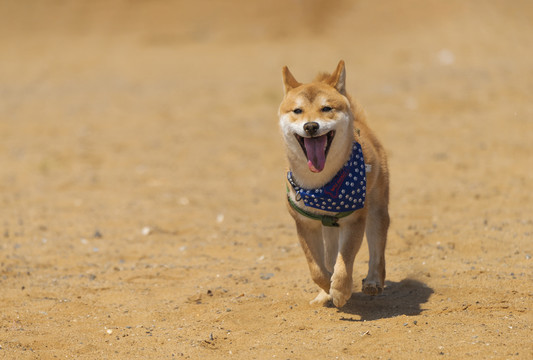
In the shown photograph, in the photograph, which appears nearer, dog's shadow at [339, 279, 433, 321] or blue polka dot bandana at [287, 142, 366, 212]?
blue polka dot bandana at [287, 142, 366, 212]

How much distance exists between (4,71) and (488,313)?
61.9ft

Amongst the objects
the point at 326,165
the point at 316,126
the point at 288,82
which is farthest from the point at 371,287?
the point at 288,82

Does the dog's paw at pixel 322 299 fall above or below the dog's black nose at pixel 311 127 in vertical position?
below

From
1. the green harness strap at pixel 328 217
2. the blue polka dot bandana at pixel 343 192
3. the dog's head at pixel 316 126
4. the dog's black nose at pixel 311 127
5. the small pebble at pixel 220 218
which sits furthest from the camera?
the small pebble at pixel 220 218

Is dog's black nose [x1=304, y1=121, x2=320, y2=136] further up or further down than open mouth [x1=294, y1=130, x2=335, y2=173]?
further up

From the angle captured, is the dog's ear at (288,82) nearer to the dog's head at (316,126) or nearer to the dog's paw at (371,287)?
the dog's head at (316,126)

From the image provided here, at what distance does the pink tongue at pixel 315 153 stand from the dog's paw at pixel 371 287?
106 centimetres

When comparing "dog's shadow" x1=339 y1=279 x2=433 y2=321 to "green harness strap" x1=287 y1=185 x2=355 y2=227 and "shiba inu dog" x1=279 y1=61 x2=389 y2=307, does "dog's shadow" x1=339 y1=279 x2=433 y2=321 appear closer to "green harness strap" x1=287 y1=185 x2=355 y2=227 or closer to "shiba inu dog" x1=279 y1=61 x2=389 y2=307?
"shiba inu dog" x1=279 y1=61 x2=389 y2=307

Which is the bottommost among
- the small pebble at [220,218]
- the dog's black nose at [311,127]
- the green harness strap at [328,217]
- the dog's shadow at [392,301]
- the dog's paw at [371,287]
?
the small pebble at [220,218]

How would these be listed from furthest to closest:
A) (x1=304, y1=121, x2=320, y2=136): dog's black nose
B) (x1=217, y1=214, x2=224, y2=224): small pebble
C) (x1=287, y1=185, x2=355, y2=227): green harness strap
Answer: (x1=217, y1=214, x2=224, y2=224): small pebble
(x1=287, y1=185, x2=355, y2=227): green harness strap
(x1=304, y1=121, x2=320, y2=136): dog's black nose

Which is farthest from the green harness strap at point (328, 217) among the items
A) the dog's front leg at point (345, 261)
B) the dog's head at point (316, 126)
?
the dog's head at point (316, 126)

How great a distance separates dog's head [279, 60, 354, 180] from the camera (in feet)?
16.0

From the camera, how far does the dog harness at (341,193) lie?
16.5 ft

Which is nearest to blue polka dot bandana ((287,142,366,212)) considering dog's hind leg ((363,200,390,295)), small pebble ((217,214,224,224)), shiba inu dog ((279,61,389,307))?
shiba inu dog ((279,61,389,307))
